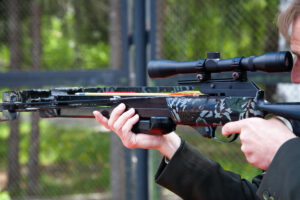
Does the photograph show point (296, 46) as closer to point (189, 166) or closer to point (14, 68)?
point (189, 166)

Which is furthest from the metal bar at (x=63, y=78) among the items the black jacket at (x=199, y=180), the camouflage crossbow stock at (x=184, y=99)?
the black jacket at (x=199, y=180)

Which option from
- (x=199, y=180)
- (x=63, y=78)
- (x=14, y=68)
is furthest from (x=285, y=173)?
Result: (x=14, y=68)

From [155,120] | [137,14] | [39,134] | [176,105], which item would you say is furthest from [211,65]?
[39,134]

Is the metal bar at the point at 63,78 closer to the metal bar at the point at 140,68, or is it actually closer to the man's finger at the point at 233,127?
the metal bar at the point at 140,68

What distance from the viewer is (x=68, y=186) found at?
509 cm

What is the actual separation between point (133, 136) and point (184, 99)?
0.38m

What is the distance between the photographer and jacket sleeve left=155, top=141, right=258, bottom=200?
1.93 metres

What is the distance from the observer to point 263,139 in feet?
4.33

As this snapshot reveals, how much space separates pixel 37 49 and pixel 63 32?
0.50 m

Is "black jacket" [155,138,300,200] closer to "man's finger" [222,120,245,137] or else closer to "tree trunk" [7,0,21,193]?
"man's finger" [222,120,245,137]

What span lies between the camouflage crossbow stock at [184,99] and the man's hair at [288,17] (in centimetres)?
31

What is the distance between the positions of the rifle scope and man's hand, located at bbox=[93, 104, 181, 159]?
0.26 meters

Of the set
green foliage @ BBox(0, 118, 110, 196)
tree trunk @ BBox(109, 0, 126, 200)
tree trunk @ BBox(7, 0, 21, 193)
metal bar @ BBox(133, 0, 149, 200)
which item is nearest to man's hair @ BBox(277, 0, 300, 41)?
metal bar @ BBox(133, 0, 149, 200)

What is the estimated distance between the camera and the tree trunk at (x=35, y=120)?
16.9ft
